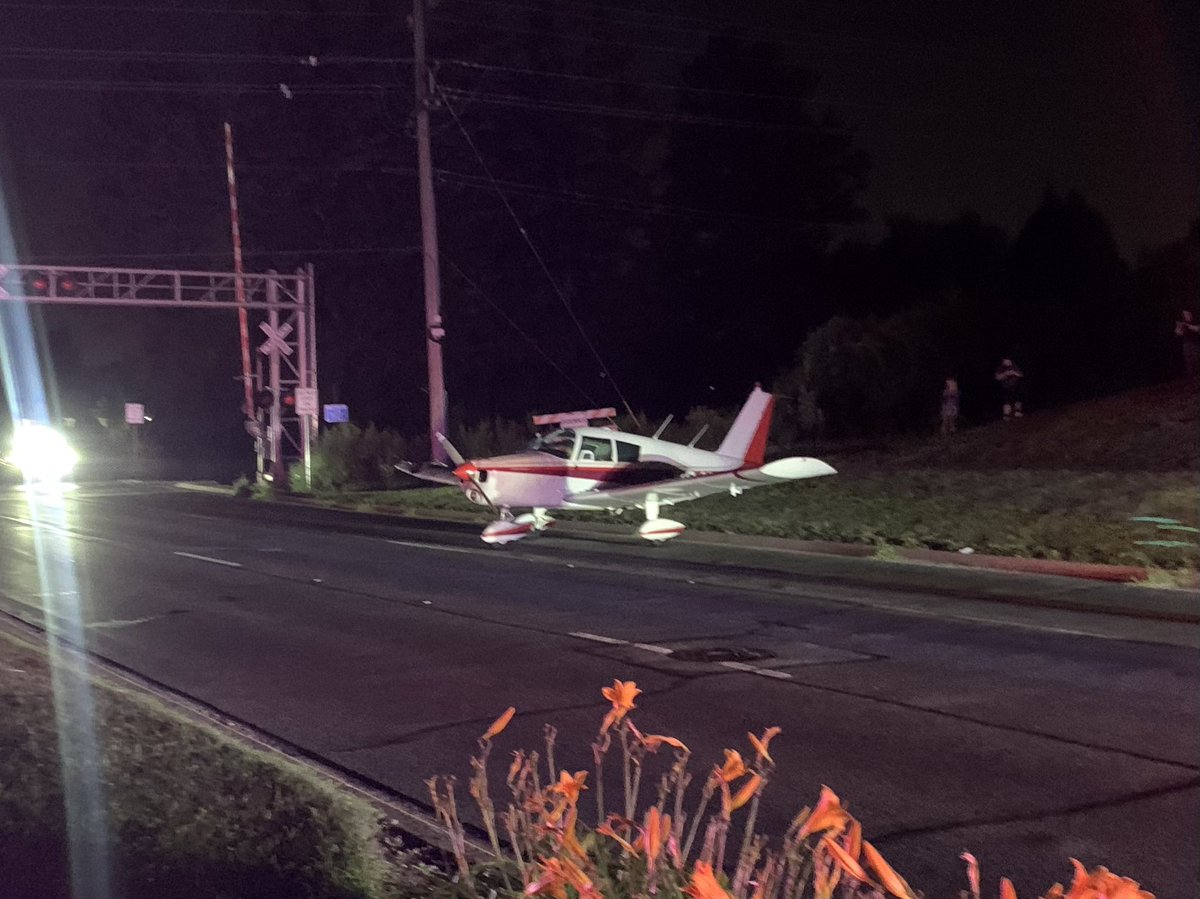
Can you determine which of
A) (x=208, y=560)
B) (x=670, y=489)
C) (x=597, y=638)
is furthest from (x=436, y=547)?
(x=597, y=638)

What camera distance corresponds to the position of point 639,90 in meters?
53.1

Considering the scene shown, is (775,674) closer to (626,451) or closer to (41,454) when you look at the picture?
(626,451)

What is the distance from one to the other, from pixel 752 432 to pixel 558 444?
3.84m

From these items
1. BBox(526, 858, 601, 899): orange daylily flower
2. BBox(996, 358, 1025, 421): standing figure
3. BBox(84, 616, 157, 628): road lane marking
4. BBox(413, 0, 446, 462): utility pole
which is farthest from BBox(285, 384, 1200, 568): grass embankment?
BBox(526, 858, 601, 899): orange daylily flower

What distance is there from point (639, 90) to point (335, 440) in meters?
24.2

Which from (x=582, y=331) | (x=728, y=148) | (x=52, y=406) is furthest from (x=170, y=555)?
(x=52, y=406)

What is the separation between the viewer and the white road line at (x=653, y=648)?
10867 millimetres

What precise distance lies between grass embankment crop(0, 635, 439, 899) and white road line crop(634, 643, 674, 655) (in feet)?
14.0

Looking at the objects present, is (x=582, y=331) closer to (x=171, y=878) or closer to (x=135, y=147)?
(x=135, y=147)

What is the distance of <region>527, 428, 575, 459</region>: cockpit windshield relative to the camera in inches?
800

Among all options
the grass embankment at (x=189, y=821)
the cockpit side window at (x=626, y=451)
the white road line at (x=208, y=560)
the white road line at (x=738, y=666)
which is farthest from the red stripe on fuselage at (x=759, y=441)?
the grass embankment at (x=189, y=821)

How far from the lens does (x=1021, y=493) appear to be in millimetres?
20250

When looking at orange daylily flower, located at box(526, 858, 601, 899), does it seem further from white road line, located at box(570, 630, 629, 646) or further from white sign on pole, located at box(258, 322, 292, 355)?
white sign on pole, located at box(258, 322, 292, 355)

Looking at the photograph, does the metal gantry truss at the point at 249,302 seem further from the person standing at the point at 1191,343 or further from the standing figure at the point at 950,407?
the person standing at the point at 1191,343
